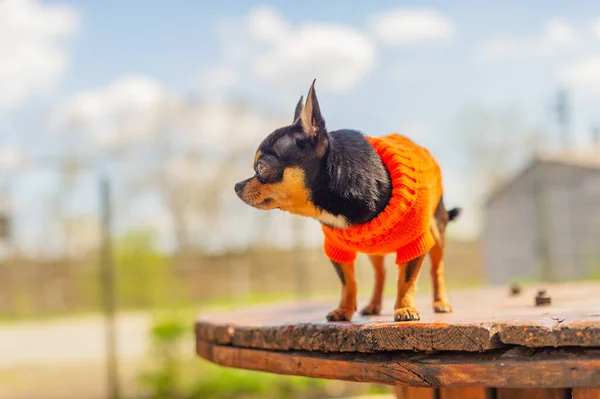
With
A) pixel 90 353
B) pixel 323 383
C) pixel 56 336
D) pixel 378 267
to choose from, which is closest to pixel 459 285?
pixel 323 383

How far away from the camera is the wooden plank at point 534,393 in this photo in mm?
1845

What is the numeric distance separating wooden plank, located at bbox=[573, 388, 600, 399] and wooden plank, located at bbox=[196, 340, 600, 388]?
0.11m

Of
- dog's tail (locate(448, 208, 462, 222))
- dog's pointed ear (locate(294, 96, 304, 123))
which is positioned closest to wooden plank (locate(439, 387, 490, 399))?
dog's tail (locate(448, 208, 462, 222))

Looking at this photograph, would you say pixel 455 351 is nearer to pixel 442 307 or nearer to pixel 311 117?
pixel 442 307

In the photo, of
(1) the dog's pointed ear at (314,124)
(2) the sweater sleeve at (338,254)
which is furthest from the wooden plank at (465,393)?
(1) the dog's pointed ear at (314,124)

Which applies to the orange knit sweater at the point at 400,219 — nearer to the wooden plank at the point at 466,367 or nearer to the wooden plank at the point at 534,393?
the wooden plank at the point at 466,367

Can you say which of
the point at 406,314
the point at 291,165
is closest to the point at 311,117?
the point at 291,165

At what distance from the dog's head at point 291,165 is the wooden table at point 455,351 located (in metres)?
0.36

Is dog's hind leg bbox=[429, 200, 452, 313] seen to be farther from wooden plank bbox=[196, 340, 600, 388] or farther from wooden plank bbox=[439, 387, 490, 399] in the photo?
wooden plank bbox=[196, 340, 600, 388]

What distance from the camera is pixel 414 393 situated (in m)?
2.23

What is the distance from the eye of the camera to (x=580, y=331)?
5.00ft

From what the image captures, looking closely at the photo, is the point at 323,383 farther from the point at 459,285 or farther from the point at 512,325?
the point at 512,325

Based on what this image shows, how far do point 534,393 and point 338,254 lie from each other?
67 centimetres

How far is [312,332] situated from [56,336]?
9170 millimetres
